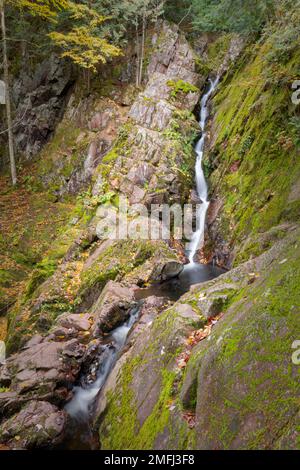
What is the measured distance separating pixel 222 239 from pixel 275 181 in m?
2.47

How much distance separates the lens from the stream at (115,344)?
19.1ft

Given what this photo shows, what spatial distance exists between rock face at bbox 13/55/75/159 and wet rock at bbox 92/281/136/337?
14.5m

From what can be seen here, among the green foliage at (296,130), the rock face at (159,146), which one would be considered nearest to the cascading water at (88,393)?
the green foliage at (296,130)

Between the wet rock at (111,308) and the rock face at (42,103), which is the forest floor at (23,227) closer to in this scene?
the rock face at (42,103)

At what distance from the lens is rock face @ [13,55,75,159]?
20.5m

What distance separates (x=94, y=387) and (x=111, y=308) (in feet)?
5.95

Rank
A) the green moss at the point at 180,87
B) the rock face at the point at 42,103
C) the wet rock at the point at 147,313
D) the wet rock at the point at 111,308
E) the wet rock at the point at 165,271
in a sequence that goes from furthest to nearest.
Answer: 1. the rock face at the point at 42,103
2. the green moss at the point at 180,87
3. the wet rock at the point at 165,271
4. the wet rock at the point at 111,308
5. the wet rock at the point at 147,313

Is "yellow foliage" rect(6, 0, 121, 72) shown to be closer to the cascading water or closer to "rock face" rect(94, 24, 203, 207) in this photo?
"rock face" rect(94, 24, 203, 207)

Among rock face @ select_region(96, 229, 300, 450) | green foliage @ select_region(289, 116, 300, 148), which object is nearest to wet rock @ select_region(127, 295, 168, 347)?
rock face @ select_region(96, 229, 300, 450)

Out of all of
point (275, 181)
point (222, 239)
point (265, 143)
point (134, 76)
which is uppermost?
point (134, 76)

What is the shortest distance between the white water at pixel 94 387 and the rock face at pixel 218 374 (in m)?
0.69
